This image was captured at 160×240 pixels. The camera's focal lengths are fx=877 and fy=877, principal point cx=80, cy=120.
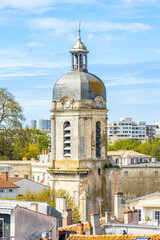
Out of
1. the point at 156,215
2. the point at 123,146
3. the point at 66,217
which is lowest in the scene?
the point at 66,217

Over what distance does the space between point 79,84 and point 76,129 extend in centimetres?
368

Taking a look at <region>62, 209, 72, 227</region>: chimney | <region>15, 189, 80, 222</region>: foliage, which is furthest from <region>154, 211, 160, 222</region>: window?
<region>15, 189, 80, 222</region>: foliage

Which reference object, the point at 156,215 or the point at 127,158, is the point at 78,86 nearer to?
the point at 156,215

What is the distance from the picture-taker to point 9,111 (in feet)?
321

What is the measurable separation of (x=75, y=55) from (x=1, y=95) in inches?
995

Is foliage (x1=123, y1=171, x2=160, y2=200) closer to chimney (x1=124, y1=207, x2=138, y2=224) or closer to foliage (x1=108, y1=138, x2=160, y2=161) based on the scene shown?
chimney (x1=124, y1=207, x2=138, y2=224)

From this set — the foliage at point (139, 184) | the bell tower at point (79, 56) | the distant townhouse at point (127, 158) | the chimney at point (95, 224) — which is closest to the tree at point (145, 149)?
the distant townhouse at point (127, 158)

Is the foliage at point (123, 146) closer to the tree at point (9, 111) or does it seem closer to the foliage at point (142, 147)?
the foliage at point (142, 147)

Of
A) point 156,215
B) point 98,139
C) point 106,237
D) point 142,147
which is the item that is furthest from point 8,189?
point 142,147

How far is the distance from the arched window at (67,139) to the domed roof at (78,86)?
238 centimetres

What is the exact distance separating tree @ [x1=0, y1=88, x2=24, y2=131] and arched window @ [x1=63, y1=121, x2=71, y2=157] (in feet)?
85.9

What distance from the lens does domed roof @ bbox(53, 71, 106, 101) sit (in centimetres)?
7125

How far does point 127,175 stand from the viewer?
105500 mm

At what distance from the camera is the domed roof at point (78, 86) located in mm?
71250
